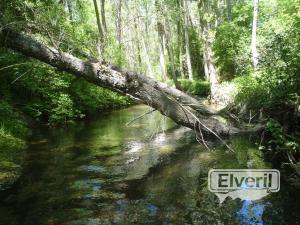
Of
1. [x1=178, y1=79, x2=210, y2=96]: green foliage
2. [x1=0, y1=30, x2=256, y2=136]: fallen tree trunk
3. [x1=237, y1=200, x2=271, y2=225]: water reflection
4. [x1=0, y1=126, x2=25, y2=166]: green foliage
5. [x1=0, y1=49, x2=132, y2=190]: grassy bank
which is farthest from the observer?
[x1=178, y1=79, x2=210, y2=96]: green foliage

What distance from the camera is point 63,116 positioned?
13.5m

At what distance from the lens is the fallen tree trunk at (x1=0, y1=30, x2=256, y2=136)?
7.23m

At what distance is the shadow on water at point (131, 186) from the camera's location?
4.59 m

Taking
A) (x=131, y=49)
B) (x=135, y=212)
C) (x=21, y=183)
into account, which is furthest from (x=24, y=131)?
(x=131, y=49)

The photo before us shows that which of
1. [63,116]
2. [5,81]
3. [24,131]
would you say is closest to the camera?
[24,131]

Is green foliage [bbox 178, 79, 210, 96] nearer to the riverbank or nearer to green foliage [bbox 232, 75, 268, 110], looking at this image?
green foliage [bbox 232, 75, 268, 110]

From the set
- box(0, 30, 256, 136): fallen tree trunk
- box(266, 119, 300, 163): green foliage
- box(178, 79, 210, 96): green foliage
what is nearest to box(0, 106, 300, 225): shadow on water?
box(266, 119, 300, 163): green foliage

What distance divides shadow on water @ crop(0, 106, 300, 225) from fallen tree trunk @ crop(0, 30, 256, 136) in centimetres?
83

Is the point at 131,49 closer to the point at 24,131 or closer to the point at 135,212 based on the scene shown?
the point at 24,131

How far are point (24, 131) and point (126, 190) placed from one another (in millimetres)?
5709

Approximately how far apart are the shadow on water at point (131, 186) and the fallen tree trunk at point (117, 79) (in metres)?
0.83

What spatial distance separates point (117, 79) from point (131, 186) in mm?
2576

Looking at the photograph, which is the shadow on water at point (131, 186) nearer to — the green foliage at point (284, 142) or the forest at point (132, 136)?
the forest at point (132, 136)

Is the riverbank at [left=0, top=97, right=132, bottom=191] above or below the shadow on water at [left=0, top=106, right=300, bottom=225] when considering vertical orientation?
above
